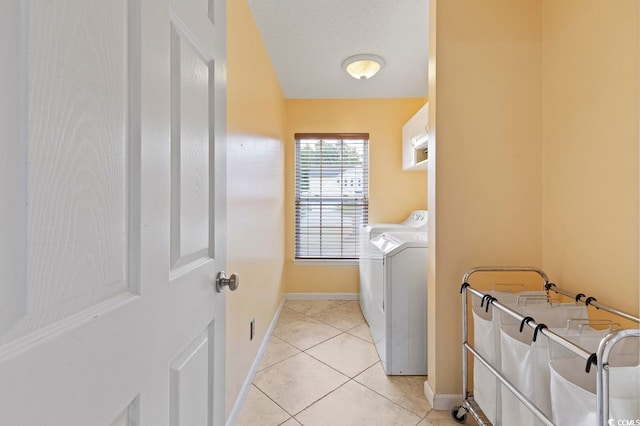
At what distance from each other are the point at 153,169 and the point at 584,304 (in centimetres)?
169

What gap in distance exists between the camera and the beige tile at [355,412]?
157cm

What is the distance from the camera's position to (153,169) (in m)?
0.58

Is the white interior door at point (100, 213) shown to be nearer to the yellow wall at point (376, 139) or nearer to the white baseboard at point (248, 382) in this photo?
the white baseboard at point (248, 382)

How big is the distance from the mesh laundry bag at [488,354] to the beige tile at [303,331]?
137cm

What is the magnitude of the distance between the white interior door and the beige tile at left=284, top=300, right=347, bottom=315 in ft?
8.30

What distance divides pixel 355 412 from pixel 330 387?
0.26 meters

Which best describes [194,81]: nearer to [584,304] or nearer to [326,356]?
[584,304]

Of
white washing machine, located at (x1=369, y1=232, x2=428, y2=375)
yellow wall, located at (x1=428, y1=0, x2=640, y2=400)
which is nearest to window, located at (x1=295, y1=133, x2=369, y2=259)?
white washing machine, located at (x1=369, y1=232, x2=428, y2=375)

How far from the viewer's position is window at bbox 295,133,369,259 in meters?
3.66

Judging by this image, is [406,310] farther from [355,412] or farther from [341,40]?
[341,40]

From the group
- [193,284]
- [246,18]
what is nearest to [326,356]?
[193,284]

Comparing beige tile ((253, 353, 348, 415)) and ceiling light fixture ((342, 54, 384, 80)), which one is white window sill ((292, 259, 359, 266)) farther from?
ceiling light fixture ((342, 54, 384, 80))

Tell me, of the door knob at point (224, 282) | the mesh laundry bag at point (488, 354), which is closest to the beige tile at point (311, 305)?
the mesh laundry bag at point (488, 354)

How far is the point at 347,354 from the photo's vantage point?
229cm
